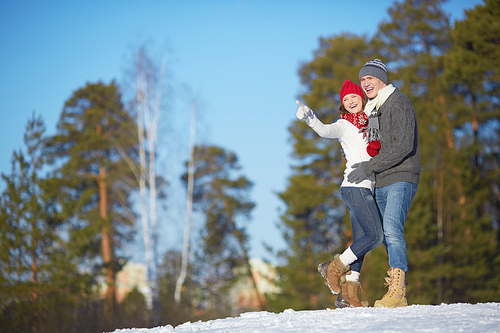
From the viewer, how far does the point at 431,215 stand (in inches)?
624

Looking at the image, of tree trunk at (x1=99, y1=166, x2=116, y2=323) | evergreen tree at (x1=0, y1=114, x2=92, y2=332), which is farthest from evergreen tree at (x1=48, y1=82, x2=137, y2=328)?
evergreen tree at (x1=0, y1=114, x2=92, y2=332)

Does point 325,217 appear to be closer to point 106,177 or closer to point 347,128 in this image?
point 106,177

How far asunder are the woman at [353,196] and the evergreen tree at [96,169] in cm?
1457

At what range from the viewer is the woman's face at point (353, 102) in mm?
3549

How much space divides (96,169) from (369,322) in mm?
20183

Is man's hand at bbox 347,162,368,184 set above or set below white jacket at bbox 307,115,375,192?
below

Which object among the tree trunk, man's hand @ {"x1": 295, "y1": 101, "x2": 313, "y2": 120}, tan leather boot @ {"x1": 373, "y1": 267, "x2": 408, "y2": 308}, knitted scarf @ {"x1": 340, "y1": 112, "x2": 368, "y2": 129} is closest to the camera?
tan leather boot @ {"x1": 373, "y1": 267, "x2": 408, "y2": 308}

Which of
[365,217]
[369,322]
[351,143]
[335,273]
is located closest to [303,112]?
[351,143]

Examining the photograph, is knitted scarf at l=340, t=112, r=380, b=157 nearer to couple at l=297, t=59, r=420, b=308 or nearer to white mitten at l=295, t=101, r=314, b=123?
couple at l=297, t=59, r=420, b=308

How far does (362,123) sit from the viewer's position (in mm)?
3486

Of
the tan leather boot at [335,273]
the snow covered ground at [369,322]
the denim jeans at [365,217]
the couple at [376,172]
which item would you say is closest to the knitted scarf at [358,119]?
the couple at [376,172]

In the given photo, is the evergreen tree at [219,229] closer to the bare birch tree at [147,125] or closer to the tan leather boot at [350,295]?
the bare birch tree at [147,125]

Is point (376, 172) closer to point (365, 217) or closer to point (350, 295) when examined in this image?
point (365, 217)

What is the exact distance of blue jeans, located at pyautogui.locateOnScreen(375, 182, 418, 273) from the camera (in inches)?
126
